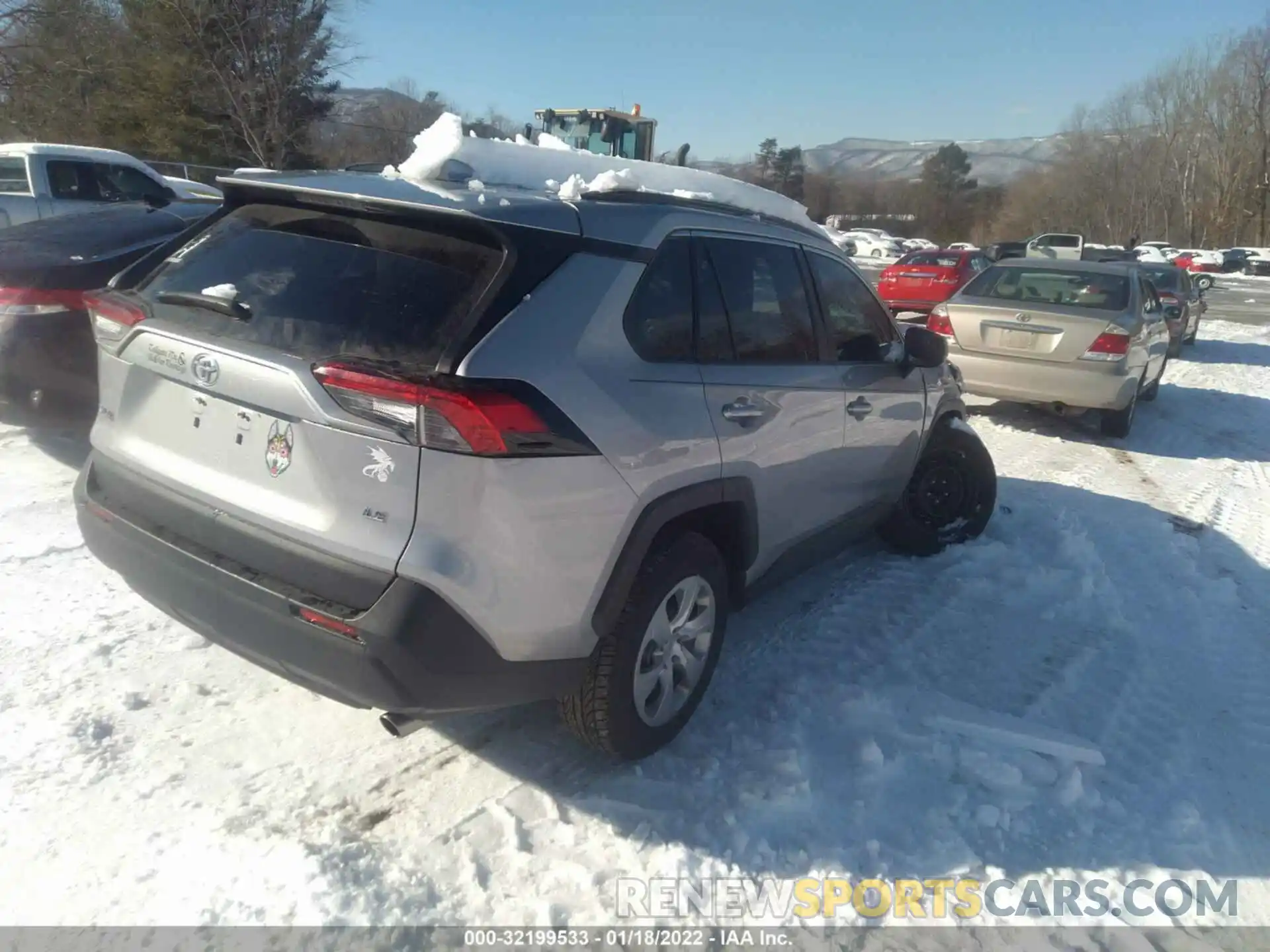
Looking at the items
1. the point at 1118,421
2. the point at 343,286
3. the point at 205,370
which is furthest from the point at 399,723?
the point at 1118,421

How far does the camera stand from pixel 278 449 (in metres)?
2.46

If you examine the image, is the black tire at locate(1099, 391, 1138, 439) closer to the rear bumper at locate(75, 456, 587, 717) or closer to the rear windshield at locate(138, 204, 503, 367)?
the rear bumper at locate(75, 456, 587, 717)

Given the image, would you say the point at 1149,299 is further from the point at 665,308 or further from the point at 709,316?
the point at 665,308

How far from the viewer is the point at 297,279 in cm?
263

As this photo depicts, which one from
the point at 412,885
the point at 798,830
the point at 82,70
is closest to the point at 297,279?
the point at 412,885

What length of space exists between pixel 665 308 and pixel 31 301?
4.02 m

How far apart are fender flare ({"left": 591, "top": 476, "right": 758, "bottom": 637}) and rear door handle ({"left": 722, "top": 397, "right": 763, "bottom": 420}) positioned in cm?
22

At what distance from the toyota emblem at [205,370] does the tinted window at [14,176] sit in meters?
11.1

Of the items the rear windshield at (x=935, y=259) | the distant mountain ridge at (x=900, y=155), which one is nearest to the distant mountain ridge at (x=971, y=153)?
the distant mountain ridge at (x=900, y=155)

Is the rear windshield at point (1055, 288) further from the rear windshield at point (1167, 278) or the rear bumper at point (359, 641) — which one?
the rear bumper at point (359, 641)

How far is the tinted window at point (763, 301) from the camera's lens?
10.8 ft

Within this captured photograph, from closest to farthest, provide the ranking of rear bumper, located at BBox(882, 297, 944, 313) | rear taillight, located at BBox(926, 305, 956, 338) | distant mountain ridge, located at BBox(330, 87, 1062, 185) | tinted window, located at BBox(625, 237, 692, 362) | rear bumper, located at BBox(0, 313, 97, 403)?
1. tinted window, located at BBox(625, 237, 692, 362)
2. rear bumper, located at BBox(0, 313, 97, 403)
3. rear taillight, located at BBox(926, 305, 956, 338)
4. rear bumper, located at BBox(882, 297, 944, 313)
5. distant mountain ridge, located at BBox(330, 87, 1062, 185)

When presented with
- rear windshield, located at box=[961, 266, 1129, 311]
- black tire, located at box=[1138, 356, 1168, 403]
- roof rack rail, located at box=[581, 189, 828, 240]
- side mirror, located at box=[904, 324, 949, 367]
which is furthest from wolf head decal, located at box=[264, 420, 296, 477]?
black tire, located at box=[1138, 356, 1168, 403]

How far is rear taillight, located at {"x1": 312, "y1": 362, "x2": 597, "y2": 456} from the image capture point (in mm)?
2266
